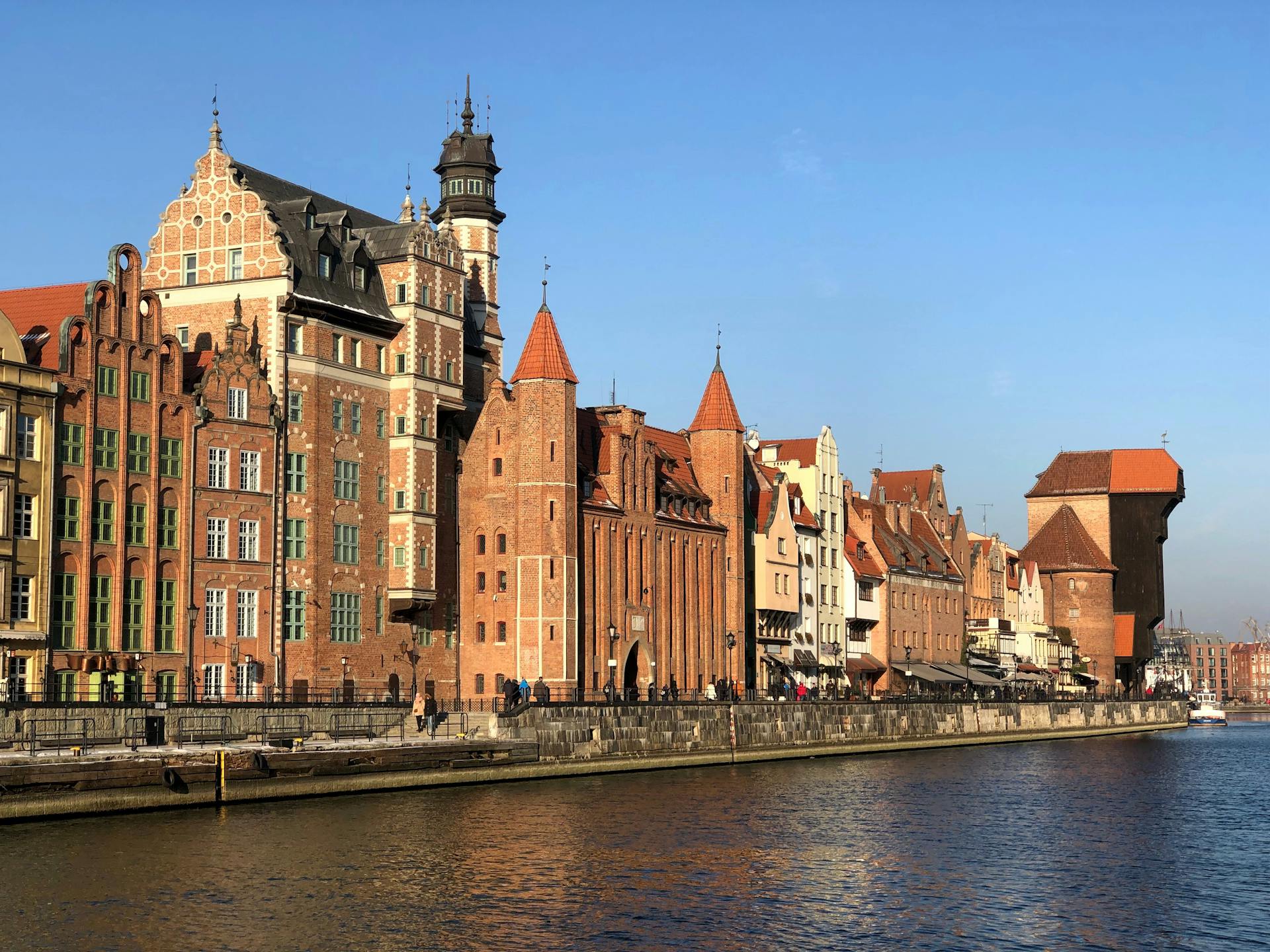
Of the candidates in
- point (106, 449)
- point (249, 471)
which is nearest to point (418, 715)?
point (249, 471)

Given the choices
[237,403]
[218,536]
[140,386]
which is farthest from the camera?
[237,403]

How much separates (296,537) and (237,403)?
6925 millimetres

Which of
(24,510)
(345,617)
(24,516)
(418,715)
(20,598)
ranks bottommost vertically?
(418,715)

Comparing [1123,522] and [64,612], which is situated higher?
[1123,522]

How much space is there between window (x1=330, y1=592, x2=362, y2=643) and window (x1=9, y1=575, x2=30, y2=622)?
1729 cm

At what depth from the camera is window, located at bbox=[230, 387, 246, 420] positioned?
79750mm

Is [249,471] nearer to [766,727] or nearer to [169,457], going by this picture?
[169,457]

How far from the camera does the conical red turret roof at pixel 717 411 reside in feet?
365

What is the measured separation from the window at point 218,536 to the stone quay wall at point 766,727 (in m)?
14.7

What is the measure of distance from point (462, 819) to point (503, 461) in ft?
128

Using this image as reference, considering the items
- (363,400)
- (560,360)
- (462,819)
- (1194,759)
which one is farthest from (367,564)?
(1194,759)

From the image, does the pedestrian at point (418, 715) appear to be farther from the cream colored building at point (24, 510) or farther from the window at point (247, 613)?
the cream colored building at point (24, 510)

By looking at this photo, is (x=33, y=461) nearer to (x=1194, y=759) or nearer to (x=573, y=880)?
(x=573, y=880)

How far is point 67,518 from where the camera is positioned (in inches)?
2820
